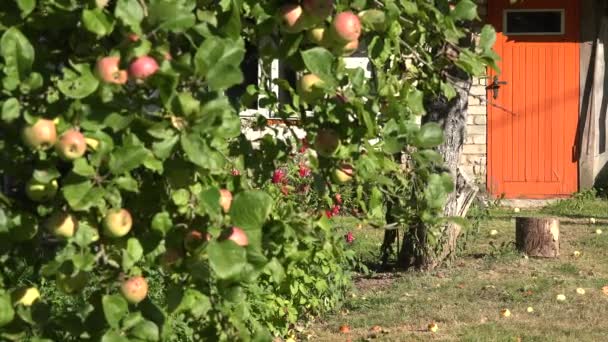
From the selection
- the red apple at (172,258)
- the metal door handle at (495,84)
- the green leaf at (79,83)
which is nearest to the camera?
the green leaf at (79,83)

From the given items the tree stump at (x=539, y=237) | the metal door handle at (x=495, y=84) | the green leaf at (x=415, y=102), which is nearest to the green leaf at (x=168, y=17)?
the green leaf at (x=415, y=102)

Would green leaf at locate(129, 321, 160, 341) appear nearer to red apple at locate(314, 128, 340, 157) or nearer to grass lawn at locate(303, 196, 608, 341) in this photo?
red apple at locate(314, 128, 340, 157)

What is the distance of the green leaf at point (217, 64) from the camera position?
1.85 metres

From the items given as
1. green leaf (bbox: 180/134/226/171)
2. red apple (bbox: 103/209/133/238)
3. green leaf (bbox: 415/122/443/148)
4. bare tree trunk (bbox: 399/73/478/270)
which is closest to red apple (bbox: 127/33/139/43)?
green leaf (bbox: 180/134/226/171)

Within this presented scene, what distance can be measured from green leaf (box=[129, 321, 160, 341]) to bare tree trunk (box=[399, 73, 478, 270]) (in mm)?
5683

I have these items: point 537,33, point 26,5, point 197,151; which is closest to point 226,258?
point 197,151

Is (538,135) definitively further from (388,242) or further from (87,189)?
(87,189)

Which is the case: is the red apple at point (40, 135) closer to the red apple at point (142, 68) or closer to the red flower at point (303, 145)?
the red apple at point (142, 68)

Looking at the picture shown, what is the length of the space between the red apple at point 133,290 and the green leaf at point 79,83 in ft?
1.29

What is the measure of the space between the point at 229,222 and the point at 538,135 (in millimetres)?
11177

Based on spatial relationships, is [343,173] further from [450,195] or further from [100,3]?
[450,195]

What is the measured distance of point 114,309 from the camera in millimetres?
1952

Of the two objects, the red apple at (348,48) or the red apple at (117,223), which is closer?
the red apple at (117,223)

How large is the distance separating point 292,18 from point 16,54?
0.55 metres
